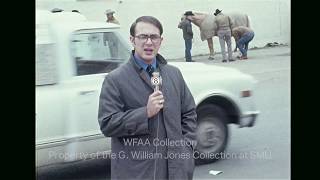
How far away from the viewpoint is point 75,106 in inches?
179

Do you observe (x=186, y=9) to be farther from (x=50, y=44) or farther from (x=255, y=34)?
(x=50, y=44)

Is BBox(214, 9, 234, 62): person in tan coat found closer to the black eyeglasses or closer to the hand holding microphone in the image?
the black eyeglasses

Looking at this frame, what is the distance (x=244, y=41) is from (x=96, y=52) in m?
1.37

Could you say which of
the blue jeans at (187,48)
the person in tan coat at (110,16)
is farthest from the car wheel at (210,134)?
the person in tan coat at (110,16)

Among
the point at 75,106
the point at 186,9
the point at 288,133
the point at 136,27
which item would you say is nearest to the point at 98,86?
the point at 75,106

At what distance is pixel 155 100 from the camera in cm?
303

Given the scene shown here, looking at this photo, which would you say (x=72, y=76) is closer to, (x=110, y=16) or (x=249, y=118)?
(x=110, y=16)

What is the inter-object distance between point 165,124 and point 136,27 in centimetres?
68

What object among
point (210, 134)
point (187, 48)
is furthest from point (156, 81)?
point (210, 134)

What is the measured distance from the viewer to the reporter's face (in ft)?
10.7

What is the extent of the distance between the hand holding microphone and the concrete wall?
3.93 ft

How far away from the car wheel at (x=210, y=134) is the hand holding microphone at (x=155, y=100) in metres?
1.94

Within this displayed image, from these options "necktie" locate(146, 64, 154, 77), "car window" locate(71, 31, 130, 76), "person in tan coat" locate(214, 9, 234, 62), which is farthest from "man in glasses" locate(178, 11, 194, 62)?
"necktie" locate(146, 64, 154, 77)

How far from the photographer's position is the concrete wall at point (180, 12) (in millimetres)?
4371
